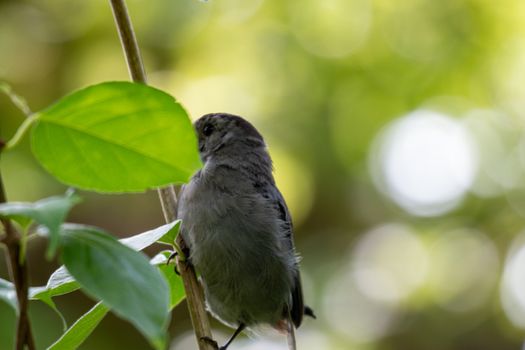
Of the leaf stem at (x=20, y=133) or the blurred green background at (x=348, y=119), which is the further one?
the blurred green background at (x=348, y=119)

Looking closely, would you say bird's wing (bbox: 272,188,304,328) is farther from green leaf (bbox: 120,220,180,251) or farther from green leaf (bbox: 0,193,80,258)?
green leaf (bbox: 0,193,80,258)

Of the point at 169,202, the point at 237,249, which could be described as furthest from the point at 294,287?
the point at 169,202

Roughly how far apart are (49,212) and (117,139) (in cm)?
18

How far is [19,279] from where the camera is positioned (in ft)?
2.98

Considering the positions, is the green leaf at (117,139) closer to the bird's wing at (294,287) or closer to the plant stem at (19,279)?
the plant stem at (19,279)

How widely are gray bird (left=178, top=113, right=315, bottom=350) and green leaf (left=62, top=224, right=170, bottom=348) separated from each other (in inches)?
81.2

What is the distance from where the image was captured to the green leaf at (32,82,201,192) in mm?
992

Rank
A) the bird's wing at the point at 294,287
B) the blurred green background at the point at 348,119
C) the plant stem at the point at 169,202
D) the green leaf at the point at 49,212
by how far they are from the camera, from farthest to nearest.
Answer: the blurred green background at the point at 348,119
the bird's wing at the point at 294,287
the plant stem at the point at 169,202
the green leaf at the point at 49,212

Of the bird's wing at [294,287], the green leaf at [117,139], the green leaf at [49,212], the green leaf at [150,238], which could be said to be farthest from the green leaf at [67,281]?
the bird's wing at [294,287]

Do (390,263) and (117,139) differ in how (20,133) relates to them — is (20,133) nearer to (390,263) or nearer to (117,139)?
(117,139)

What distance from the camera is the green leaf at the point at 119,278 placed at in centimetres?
88

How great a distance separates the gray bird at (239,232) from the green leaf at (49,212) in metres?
2.15

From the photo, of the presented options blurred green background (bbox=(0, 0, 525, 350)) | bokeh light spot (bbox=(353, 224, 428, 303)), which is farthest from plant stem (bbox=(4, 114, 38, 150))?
bokeh light spot (bbox=(353, 224, 428, 303))

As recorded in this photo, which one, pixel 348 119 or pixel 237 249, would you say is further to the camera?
pixel 348 119
